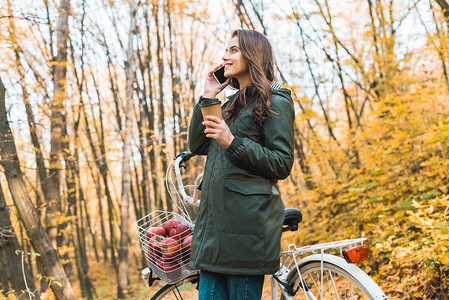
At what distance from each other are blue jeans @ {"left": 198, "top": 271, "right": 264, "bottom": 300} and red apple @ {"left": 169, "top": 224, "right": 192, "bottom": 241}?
0.36 m

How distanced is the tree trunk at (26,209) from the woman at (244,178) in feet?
9.71

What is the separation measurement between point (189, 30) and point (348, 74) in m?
7.53

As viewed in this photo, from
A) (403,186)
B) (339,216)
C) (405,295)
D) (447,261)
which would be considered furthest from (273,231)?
(339,216)

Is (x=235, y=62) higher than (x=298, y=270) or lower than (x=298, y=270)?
higher

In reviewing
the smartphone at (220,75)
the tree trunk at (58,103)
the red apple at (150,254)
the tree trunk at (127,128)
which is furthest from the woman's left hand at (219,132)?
the tree trunk at (127,128)

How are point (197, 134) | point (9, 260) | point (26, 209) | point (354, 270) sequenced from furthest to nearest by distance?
point (9, 260), point (26, 209), point (197, 134), point (354, 270)

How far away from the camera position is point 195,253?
177cm

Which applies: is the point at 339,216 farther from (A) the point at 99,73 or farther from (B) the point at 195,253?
(A) the point at 99,73

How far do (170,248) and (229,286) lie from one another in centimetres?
44

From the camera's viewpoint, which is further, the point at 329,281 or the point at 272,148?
the point at 329,281

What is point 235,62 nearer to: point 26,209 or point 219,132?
point 219,132

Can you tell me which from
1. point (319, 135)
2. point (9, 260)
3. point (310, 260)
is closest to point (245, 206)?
point (310, 260)

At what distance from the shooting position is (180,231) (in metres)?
2.16

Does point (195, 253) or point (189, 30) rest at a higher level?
point (189, 30)
